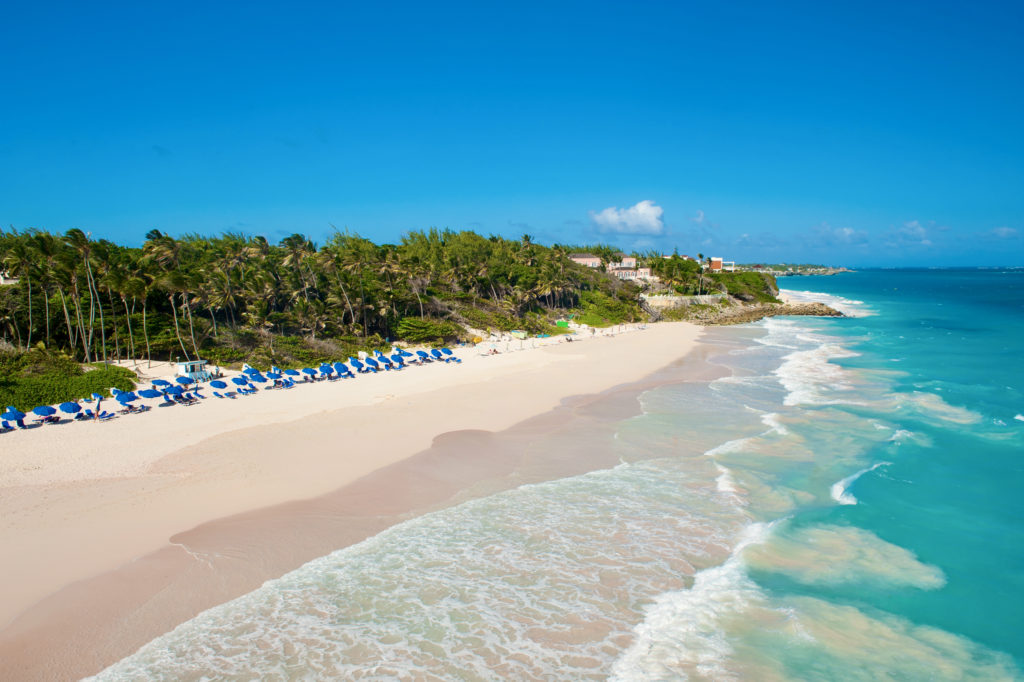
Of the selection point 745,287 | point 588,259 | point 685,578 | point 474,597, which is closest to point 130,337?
point 474,597

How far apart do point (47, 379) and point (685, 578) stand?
26.2 meters

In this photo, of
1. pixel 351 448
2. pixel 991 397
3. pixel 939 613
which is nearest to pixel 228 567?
pixel 351 448

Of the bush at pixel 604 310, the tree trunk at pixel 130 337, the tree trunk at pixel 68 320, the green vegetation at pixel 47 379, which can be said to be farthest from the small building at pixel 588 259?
the green vegetation at pixel 47 379

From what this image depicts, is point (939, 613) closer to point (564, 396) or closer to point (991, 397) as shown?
point (564, 396)

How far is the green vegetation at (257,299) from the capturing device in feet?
92.8

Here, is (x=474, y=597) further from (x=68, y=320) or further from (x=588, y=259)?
(x=588, y=259)

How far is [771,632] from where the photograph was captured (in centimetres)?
963

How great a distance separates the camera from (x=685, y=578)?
11.0 metres

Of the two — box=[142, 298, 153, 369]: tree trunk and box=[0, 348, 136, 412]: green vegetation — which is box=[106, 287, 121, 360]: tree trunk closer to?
box=[142, 298, 153, 369]: tree trunk

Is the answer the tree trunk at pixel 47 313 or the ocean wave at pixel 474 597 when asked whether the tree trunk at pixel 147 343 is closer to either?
the tree trunk at pixel 47 313

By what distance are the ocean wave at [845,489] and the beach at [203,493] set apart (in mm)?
6230

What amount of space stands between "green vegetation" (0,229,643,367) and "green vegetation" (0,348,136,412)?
310 cm

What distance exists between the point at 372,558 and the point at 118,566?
16.6 ft

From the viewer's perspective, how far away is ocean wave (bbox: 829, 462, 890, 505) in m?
14.4
